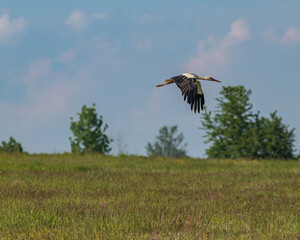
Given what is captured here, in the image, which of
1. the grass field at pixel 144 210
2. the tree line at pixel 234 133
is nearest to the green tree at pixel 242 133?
the tree line at pixel 234 133

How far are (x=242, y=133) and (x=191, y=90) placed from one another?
30945 mm

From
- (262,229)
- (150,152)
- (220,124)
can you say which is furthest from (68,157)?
(150,152)

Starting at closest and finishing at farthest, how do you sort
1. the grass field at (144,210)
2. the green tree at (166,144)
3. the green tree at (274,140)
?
the grass field at (144,210)
the green tree at (274,140)
the green tree at (166,144)

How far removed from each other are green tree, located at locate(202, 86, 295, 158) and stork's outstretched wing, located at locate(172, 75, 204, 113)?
28627 mm

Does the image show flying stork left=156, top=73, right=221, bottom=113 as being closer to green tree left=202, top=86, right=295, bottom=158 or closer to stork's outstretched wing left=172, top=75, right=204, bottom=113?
stork's outstretched wing left=172, top=75, right=204, bottom=113

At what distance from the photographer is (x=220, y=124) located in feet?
128

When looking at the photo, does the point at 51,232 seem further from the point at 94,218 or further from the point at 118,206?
the point at 118,206

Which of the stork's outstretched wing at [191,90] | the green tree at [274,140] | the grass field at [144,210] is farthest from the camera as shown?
the green tree at [274,140]

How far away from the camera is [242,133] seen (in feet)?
123

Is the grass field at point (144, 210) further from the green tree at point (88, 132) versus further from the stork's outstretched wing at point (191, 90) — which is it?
the green tree at point (88, 132)

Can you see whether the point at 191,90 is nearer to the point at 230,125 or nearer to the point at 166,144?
the point at 230,125

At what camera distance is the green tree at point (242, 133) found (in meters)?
36.1

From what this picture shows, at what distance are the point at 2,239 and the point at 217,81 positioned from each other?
16.9 feet

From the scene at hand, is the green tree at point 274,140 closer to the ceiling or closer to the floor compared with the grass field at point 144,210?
closer to the ceiling
